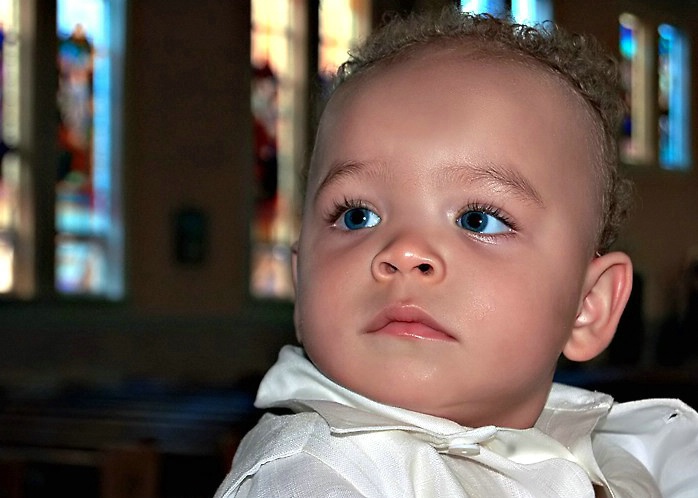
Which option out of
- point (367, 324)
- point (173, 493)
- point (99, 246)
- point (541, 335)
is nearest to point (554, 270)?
point (541, 335)

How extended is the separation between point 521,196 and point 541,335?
16cm

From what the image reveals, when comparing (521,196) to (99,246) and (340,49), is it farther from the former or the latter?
(340,49)

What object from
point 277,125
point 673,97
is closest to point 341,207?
point 277,125

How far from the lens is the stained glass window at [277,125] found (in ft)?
36.1

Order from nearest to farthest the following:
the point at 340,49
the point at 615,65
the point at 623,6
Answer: the point at 615,65 < the point at 340,49 < the point at 623,6

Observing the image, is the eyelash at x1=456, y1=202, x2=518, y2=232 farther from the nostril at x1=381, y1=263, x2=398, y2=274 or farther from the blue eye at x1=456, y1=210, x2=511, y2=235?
the nostril at x1=381, y1=263, x2=398, y2=274

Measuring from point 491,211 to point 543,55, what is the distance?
0.29 metres

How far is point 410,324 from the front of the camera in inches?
46.4

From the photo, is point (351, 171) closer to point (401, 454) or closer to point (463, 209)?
point (463, 209)

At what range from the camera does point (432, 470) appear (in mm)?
1138

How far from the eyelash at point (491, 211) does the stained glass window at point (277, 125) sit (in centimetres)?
956

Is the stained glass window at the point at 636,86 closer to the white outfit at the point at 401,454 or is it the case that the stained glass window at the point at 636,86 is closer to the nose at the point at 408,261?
the white outfit at the point at 401,454

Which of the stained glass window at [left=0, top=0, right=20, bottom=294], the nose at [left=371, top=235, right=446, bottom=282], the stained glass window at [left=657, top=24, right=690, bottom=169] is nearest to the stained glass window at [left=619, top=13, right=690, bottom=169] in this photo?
the stained glass window at [left=657, top=24, right=690, bottom=169]

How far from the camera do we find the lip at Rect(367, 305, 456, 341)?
1174 millimetres
